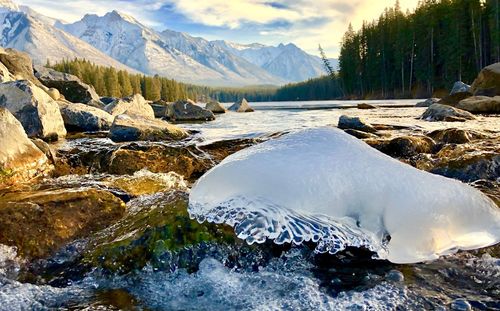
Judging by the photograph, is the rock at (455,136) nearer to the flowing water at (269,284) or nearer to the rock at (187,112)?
the flowing water at (269,284)

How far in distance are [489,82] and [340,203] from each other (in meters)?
27.5

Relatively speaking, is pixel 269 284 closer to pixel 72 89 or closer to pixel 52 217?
pixel 52 217

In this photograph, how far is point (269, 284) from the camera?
350 cm

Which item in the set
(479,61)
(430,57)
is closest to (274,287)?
(479,61)

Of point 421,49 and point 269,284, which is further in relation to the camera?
point 421,49

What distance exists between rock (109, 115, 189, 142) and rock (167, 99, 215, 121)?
12.5 metres

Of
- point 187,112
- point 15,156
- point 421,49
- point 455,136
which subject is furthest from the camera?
point 421,49

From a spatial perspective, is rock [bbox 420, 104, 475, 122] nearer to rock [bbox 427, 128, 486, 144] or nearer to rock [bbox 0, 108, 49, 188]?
rock [bbox 427, 128, 486, 144]

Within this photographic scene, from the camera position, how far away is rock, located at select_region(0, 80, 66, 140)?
11.5 meters

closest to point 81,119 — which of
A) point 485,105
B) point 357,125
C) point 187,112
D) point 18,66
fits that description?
point 18,66

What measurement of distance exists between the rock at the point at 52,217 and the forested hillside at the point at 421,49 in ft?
156

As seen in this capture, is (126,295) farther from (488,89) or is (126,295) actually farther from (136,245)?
(488,89)

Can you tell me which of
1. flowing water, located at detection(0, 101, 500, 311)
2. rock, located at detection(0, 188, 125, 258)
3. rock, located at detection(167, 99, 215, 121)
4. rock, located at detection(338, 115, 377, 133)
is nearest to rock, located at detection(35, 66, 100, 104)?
rock, located at detection(167, 99, 215, 121)

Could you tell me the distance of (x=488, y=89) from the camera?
84.7ft
